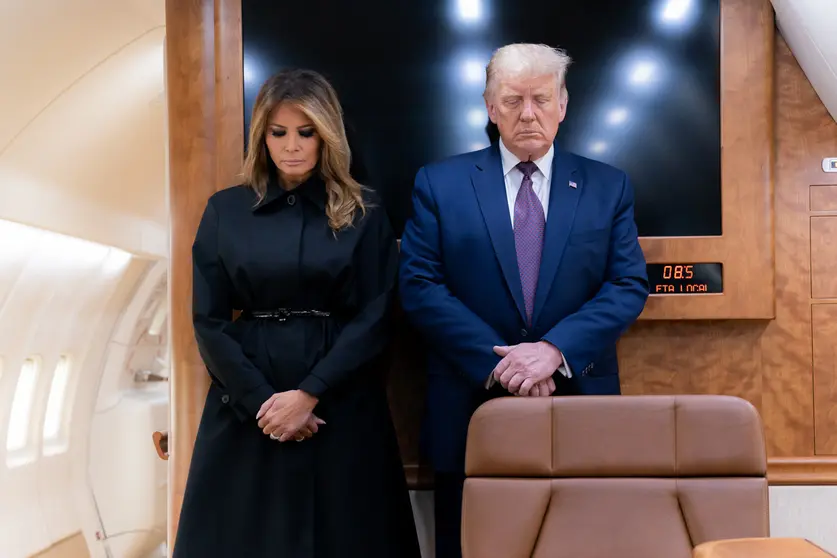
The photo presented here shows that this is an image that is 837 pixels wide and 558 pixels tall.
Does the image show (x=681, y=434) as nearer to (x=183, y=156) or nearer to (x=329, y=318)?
(x=329, y=318)

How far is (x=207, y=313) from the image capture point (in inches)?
132

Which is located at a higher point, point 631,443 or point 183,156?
point 183,156

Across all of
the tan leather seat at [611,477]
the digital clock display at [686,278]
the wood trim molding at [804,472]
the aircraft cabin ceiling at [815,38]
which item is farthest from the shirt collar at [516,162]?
the wood trim molding at [804,472]

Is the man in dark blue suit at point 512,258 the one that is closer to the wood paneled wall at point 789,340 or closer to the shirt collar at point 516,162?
the shirt collar at point 516,162

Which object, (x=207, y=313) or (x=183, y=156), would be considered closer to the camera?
(x=207, y=313)

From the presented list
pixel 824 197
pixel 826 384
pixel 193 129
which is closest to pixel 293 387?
pixel 193 129

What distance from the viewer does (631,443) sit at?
246cm

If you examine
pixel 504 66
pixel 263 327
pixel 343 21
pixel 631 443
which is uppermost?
pixel 343 21

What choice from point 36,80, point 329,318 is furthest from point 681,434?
point 36,80

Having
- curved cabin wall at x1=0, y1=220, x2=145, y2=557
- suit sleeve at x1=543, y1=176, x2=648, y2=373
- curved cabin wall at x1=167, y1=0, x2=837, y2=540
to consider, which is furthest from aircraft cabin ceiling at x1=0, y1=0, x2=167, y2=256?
suit sleeve at x1=543, y1=176, x2=648, y2=373

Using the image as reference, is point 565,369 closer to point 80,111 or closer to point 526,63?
point 526,63

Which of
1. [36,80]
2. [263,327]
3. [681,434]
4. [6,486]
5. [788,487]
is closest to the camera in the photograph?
[681,434]

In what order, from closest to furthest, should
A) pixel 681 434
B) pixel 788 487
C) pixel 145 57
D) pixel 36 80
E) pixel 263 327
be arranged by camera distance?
pixel 681 434 → pixel 263 327 → pixel 788 487 → pixel 36 80 → pixel 145 57

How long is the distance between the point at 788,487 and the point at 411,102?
6.84 feet
